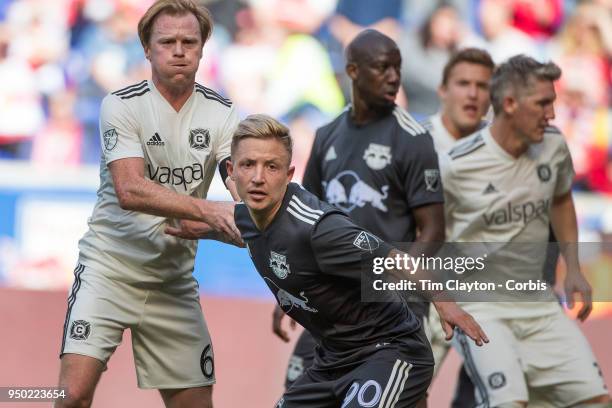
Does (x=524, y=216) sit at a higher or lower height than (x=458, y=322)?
higher

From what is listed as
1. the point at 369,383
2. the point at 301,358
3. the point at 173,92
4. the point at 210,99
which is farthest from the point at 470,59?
the point at 369,383

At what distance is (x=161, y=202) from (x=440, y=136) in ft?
8.66

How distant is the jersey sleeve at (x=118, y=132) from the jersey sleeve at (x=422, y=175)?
1.45 meters

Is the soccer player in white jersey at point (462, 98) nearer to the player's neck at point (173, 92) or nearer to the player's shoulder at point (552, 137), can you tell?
the player's shoulder at point (552, 137)

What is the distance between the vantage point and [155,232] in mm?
5516

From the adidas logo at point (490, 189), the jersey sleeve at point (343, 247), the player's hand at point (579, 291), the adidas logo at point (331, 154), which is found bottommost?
the player's hand at point (579, 291)

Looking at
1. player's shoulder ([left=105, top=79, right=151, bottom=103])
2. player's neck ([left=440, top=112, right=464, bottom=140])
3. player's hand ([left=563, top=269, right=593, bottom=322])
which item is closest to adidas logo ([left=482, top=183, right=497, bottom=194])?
player's hand ([left=563, top=269, right=593, bottom=322])

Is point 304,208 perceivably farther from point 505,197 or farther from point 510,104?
point 510,104

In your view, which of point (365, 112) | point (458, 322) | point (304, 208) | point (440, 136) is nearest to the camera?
point (458, 322)

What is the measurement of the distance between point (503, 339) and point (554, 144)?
104 cm

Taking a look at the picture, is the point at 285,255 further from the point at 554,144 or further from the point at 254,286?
the point at 254,286

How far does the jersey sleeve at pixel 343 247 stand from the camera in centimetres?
470

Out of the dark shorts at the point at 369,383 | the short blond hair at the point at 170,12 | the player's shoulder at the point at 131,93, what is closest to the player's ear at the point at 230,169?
the player's shoulder at the point at 131,93

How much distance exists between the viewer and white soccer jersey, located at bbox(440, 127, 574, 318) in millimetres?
6488
